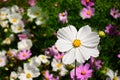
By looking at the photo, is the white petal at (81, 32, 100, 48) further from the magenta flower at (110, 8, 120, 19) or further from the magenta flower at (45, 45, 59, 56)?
the magenta flower at (110, 8, 120, 19)

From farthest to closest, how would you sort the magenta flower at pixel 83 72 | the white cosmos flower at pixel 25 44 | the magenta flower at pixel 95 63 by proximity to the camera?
the white cosmos flower at pixel 25 44 < the magenta flower at pixel 95 63 < the magenta flower at pixel 83 72

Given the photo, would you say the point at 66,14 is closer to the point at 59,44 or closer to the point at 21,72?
the point at 21,72

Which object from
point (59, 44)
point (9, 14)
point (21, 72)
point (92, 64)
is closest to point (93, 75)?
point (92, 64)

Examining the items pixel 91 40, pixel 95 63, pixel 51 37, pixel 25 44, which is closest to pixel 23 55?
pixel 25 44

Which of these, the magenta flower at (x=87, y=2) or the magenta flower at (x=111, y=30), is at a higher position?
the magenta flower at (x=87, y=2)

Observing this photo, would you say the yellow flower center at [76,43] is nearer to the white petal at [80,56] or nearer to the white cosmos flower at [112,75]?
the white petal at [80,56]

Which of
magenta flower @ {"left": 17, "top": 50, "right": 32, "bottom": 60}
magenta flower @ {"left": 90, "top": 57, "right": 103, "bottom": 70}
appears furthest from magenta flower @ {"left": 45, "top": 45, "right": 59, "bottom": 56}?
magenta flower @ {"left": 90, "top": 57, "right": 103, "bottom": 70}

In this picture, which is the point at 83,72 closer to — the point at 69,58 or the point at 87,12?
the point at 69,58

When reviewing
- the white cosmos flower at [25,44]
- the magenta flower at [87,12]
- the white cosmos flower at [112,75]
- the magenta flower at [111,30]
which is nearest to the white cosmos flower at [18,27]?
the white cosmos flower at [25,44]
